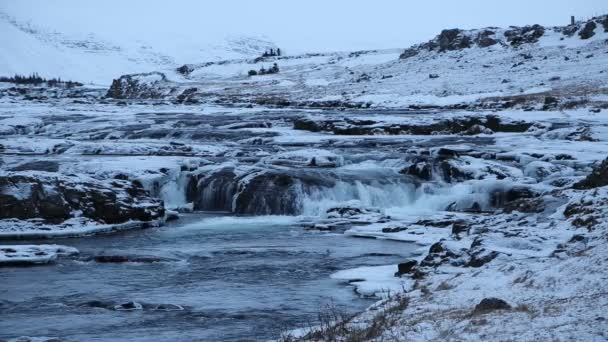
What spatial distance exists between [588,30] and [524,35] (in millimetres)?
6396

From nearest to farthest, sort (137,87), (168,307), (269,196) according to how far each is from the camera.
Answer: (168,307)
(269,196)
(137,87)

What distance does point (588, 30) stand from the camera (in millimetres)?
54375

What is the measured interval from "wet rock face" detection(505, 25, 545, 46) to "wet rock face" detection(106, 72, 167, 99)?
3176 centimetres

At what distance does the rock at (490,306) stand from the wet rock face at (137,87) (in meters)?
68.9

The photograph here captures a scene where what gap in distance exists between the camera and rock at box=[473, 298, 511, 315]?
5.93m

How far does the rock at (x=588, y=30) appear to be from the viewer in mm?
53969

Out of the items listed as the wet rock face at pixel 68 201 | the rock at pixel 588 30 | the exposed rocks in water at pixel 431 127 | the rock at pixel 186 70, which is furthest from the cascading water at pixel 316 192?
the rock at pixel 186 70

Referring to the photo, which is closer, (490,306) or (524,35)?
(490,306)

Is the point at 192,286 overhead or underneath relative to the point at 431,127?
underneath

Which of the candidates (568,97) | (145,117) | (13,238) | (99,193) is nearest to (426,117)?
(568,97)

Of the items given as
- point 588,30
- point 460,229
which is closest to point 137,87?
point 588,30

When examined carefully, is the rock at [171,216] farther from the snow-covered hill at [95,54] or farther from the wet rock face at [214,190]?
the snow-covered hill at [95,54]

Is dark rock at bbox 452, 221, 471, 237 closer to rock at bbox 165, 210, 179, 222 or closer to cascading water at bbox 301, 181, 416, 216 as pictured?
cascading water at bbox 301, 181, 416, 216

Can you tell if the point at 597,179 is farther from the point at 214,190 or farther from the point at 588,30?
the point at 588,30
